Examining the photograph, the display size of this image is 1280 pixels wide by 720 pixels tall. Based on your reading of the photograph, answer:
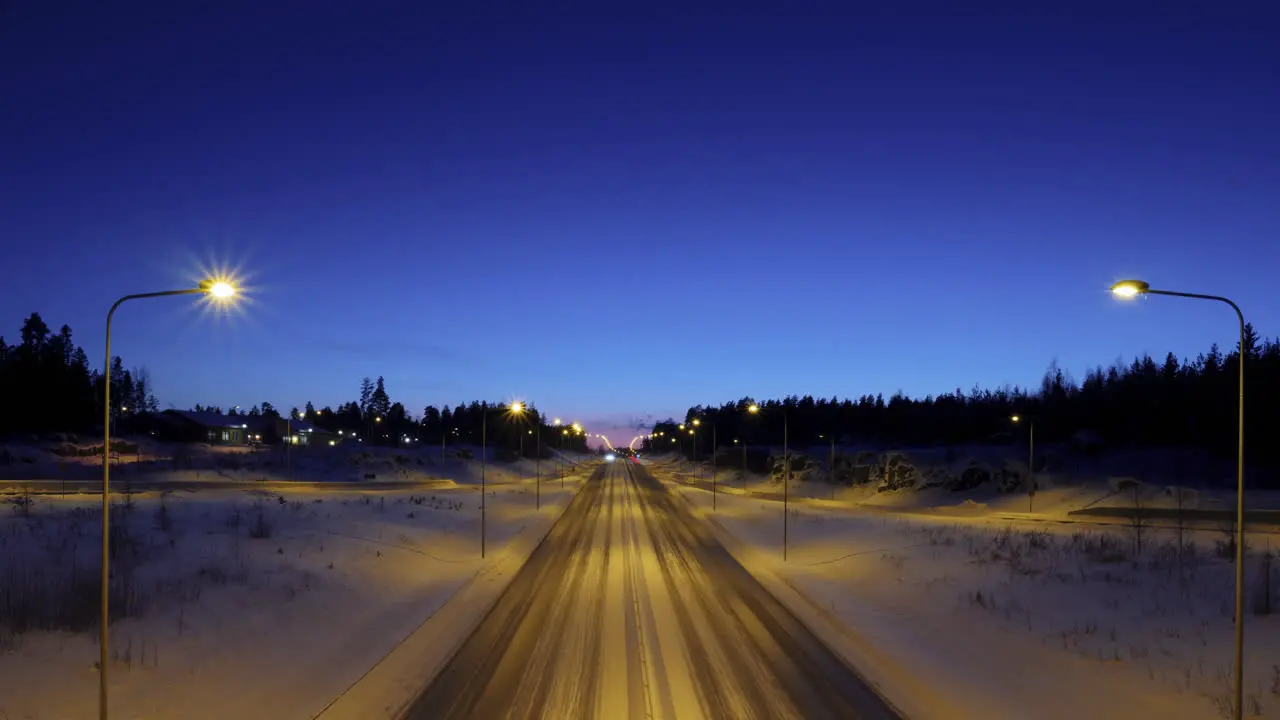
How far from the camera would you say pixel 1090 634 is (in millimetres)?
19422

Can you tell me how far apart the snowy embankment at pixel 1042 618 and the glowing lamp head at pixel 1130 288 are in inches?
311

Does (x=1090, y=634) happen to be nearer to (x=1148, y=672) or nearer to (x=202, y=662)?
(x=1148, y=672)

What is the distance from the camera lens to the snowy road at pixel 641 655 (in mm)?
14062

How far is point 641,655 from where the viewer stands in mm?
17578

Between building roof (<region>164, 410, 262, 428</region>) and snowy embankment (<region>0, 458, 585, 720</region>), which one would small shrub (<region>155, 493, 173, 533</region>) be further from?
building roof (<region>164, 410, 262, 428</region>)

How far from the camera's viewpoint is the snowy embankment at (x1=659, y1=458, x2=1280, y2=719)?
49.2ft

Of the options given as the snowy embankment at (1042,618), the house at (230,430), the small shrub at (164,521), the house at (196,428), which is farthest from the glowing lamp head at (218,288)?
the house at (196,428)

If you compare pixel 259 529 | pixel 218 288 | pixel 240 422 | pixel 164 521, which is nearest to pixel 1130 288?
pixel 218 288

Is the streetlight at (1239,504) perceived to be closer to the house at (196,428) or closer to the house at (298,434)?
the house at (298,434)

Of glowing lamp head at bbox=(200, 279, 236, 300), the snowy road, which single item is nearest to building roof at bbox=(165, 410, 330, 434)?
the snowy road

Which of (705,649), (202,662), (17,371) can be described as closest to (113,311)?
(202,662)

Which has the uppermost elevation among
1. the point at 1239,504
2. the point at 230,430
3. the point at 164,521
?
the point at 1239,504

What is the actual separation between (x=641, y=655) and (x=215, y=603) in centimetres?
1131

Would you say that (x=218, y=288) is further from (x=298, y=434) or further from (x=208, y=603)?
(x=298, y=434)
